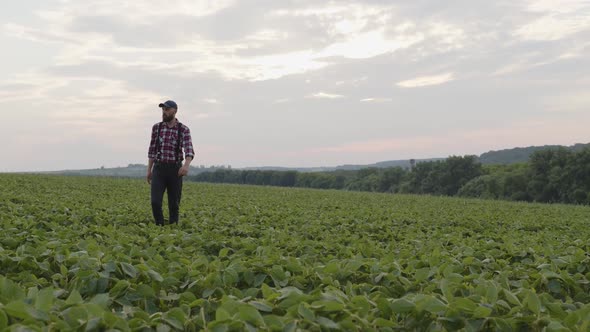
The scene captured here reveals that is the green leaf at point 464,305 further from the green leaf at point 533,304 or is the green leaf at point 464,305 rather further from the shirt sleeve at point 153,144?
the shirt sleeve at point 153,144

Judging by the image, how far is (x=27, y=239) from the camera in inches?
220

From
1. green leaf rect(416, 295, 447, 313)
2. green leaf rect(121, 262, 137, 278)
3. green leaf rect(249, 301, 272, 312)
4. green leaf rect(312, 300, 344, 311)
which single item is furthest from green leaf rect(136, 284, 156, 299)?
green leaf rect(416, 295, 447, 313)

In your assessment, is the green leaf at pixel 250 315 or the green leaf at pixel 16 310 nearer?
the green leaf at pixel 16 310

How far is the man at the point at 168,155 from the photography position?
9211 millimetres

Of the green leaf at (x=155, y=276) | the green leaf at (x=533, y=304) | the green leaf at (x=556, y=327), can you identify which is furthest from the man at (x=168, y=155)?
the green leaf at (x=556, y=327)

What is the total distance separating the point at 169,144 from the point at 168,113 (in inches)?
22.3

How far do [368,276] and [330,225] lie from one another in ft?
24.3

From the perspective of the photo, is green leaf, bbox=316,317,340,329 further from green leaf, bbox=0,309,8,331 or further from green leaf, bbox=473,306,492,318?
green leaf, bbox=0,309,8,331

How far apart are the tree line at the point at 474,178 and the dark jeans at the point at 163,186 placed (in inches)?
2040

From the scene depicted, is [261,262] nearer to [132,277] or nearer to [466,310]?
[132,277]

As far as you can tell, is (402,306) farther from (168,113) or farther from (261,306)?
(168,113)

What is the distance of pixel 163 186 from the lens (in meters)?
9.42

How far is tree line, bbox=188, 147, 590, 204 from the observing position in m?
60.0

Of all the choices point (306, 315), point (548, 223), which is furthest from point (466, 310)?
point (548, 223)
